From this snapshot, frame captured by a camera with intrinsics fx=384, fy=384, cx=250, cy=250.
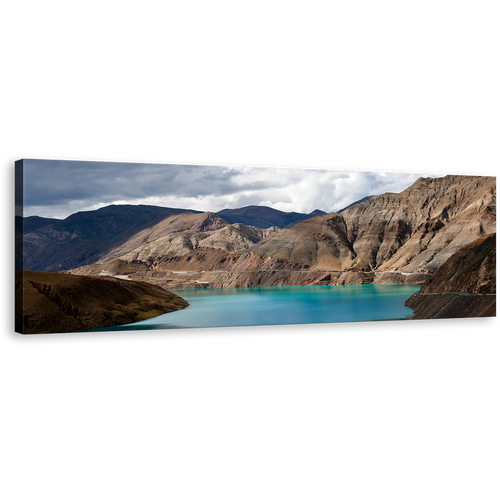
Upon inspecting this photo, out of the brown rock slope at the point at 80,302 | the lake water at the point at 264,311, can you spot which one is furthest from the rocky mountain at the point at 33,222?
the lake water at the point at 264,311

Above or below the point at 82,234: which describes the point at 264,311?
below

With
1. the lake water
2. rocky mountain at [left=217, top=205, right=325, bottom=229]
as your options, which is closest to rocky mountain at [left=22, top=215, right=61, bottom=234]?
the lake water

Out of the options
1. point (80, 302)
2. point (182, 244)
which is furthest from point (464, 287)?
point (80, 302)

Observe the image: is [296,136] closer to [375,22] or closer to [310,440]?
[375,22]

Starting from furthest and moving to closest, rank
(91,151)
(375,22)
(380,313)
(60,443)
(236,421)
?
(380,313), (91,151), (375,22), (236,421), (60,443)

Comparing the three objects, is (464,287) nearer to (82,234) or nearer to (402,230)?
(82,234)

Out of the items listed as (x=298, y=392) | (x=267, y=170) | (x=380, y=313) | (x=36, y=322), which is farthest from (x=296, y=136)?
(x=380, y=313)
